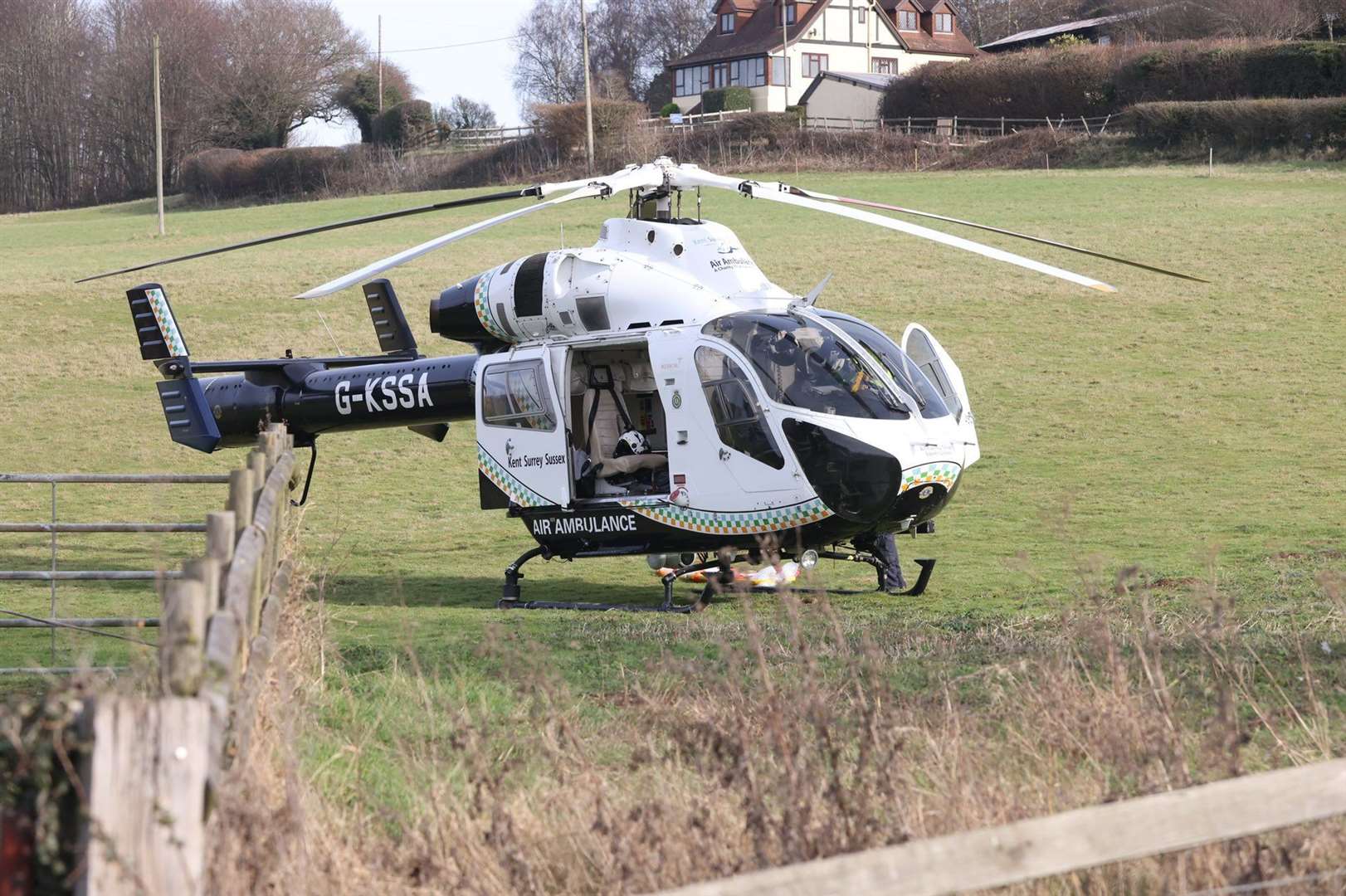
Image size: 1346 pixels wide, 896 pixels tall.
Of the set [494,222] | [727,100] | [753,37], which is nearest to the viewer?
[494,222]

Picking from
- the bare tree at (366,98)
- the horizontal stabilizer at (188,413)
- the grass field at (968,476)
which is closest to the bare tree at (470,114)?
the bare tree at (366,98)

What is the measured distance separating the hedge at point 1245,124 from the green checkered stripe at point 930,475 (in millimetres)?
37298

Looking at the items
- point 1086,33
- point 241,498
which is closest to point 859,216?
point 241,498

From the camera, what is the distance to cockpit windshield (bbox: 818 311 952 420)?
36.8 feet

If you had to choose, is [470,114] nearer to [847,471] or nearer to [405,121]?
[405,121]

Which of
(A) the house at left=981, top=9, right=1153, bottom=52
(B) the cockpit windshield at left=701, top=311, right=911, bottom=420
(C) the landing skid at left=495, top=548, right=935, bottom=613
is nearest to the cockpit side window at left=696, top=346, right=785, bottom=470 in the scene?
(B) the cockpit windshield at left=701, top=311, right=911, bottom=420

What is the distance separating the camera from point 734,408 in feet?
37.9

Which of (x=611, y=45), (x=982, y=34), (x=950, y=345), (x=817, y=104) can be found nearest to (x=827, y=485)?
(x=950, y=345)

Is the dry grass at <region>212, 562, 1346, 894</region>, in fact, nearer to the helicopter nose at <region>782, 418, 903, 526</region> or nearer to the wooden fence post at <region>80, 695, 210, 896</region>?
the wooden fence post at <region>80, 695, 210, 896</region>

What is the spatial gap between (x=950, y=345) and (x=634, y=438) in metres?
14.0

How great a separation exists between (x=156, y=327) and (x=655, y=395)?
4936 millimetres

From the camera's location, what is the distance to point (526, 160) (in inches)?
2072

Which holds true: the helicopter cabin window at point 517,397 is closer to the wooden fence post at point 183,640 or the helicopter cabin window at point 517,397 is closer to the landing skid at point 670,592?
the landing skid at point 670,592

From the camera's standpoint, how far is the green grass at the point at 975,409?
1092 centimetres
